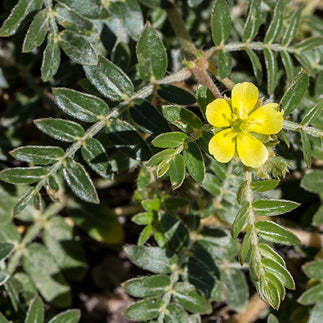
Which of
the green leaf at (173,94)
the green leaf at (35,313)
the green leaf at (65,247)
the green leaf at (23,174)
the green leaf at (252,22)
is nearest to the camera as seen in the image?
the green leaf at (23,174)

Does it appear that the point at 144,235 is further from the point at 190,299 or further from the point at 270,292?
the point at 270,292

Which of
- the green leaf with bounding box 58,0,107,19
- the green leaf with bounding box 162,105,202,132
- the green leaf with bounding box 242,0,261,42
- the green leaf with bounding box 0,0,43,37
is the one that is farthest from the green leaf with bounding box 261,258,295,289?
the green leaf with bounding box 0,0,43,37

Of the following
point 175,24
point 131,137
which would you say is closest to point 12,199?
point 131,137

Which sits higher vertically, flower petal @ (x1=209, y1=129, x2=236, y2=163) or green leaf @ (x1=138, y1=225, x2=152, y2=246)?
flower petal @ (x1=209, y1=129, x2=236, y2=163)

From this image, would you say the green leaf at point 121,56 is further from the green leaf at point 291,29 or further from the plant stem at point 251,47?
the green leaf at point 291,29

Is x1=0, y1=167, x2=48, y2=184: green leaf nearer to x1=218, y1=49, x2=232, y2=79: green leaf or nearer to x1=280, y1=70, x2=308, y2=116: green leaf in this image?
x1=218, y1=49, x2=232, y2=79: green leaf

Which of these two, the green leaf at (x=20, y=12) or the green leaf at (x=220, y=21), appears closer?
the green leaf at (x=20, y=12)

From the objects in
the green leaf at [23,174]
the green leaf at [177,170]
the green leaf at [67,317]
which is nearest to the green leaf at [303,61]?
the green leaf at [177,170]
